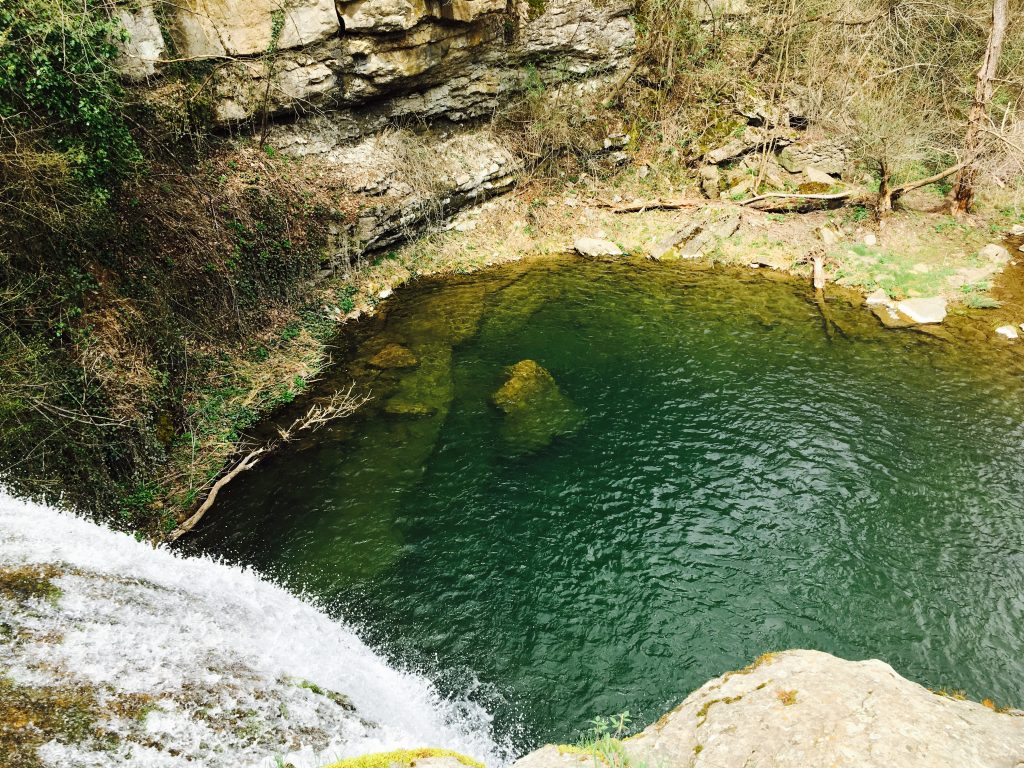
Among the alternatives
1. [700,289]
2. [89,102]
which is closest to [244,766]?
[89,102]

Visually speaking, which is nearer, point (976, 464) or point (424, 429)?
point (976, 464)

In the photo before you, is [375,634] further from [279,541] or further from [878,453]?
[878,453]

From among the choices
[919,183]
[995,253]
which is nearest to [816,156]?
[919,183]

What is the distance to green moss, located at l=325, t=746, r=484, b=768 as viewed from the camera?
10.8 feet

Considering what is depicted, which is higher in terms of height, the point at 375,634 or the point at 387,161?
the point at 387,161

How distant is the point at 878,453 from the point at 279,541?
10.1 meters

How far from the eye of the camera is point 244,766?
3.46m

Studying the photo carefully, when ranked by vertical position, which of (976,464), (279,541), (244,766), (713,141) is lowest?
(976,464)

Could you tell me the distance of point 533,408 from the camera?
10.5m

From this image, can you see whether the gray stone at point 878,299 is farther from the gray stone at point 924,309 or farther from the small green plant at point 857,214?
the small green plant at point 857,214

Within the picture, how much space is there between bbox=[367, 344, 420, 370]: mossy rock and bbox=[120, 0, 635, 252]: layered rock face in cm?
419

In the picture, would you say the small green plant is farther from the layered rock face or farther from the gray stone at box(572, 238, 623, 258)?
the layered rock face

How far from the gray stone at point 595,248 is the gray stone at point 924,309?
8074 mm

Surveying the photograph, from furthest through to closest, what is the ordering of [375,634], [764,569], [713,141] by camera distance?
[713,141]
[764,569]
[375,634]
